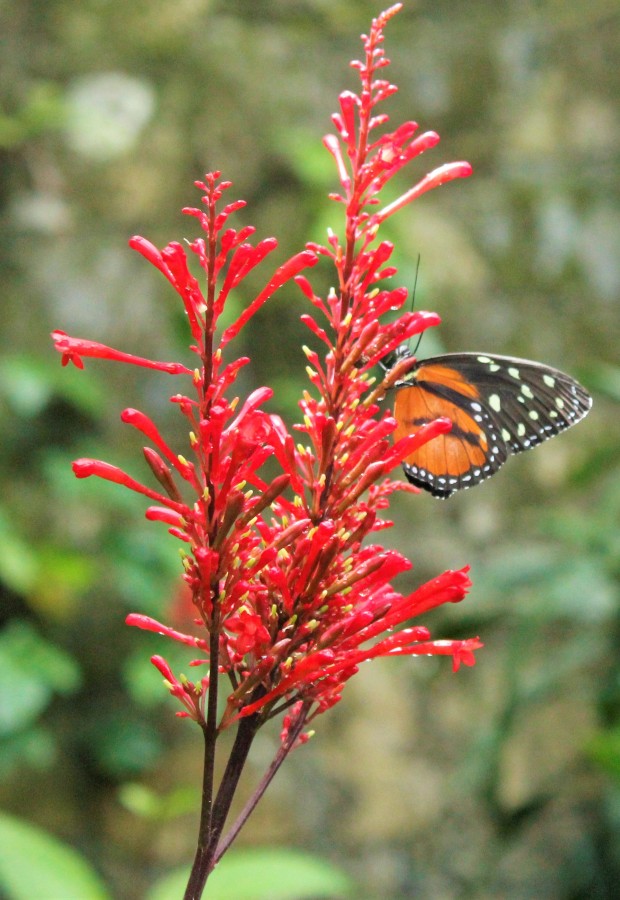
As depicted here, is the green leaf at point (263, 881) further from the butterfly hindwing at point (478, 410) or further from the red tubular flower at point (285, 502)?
the red tubular flower at point (285, 502)

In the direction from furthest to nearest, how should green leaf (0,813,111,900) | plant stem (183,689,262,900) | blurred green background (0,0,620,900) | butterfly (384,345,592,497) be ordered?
blurred green background (0,0,620,900) → green leaf (0,813,111,900) → butterfly (384,345,592,497) → plant stem (183,689,262,900)

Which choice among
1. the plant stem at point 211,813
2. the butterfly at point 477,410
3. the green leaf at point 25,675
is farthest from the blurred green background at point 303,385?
the plant stem at point 211,813

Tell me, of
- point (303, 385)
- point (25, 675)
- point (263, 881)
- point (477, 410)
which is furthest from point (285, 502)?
point (303, 385)

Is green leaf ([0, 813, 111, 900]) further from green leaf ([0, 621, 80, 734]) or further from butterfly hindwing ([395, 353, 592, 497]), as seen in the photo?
butterfly hindwing ([395, 353, 592, 497])

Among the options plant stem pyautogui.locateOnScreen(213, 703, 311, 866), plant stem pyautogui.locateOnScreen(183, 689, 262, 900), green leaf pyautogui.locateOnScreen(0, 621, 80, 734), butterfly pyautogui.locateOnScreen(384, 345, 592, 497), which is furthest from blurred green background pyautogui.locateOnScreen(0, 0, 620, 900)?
plant stem pyautogui.locateOnScreen(183, 689, 262, 900)

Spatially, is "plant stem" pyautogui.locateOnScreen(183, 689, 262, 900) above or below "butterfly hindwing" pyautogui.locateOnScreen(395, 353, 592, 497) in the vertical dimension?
below

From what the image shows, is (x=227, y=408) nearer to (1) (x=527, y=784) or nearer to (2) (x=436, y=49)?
(1) (x=527, y=784)

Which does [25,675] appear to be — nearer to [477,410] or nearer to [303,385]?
[303,385]
